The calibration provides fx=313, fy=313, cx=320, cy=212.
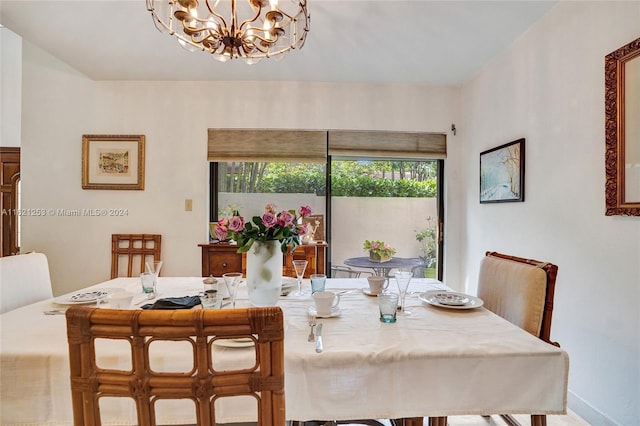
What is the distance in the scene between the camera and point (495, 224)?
258 centimetres

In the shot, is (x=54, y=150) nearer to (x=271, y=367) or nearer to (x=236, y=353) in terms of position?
(x=236, y=353)

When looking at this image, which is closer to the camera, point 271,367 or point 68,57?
point 271,367

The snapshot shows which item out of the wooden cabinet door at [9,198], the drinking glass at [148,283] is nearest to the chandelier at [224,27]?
the drinking glass at [148,283]

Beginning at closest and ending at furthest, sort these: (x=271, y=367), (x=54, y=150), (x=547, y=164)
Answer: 1. (x=271, y=367)
2. (x=547, y=164)
3. (x=54, y=150)

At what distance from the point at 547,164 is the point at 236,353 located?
6.96 feet

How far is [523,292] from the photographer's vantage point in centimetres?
125

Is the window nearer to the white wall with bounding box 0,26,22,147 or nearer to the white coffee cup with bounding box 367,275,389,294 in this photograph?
the white coffee cup with bounding box 367,275,389,294

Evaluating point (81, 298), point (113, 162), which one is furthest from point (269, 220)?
point (113, 162)

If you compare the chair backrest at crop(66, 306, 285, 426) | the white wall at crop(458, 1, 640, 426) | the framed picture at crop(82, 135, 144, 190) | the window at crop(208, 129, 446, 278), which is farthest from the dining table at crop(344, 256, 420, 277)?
the framed picture at crop(82, 135, 144, 190)

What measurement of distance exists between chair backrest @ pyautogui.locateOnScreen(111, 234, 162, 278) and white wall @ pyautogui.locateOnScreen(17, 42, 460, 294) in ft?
0.26

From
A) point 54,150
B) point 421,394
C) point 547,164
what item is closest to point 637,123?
point 547,164

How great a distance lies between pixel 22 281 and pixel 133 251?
Result: 1570 mm

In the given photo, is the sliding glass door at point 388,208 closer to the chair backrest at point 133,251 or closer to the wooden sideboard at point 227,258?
the wooden sideboard at point 227,258

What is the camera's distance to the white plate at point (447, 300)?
1266 millimetres
